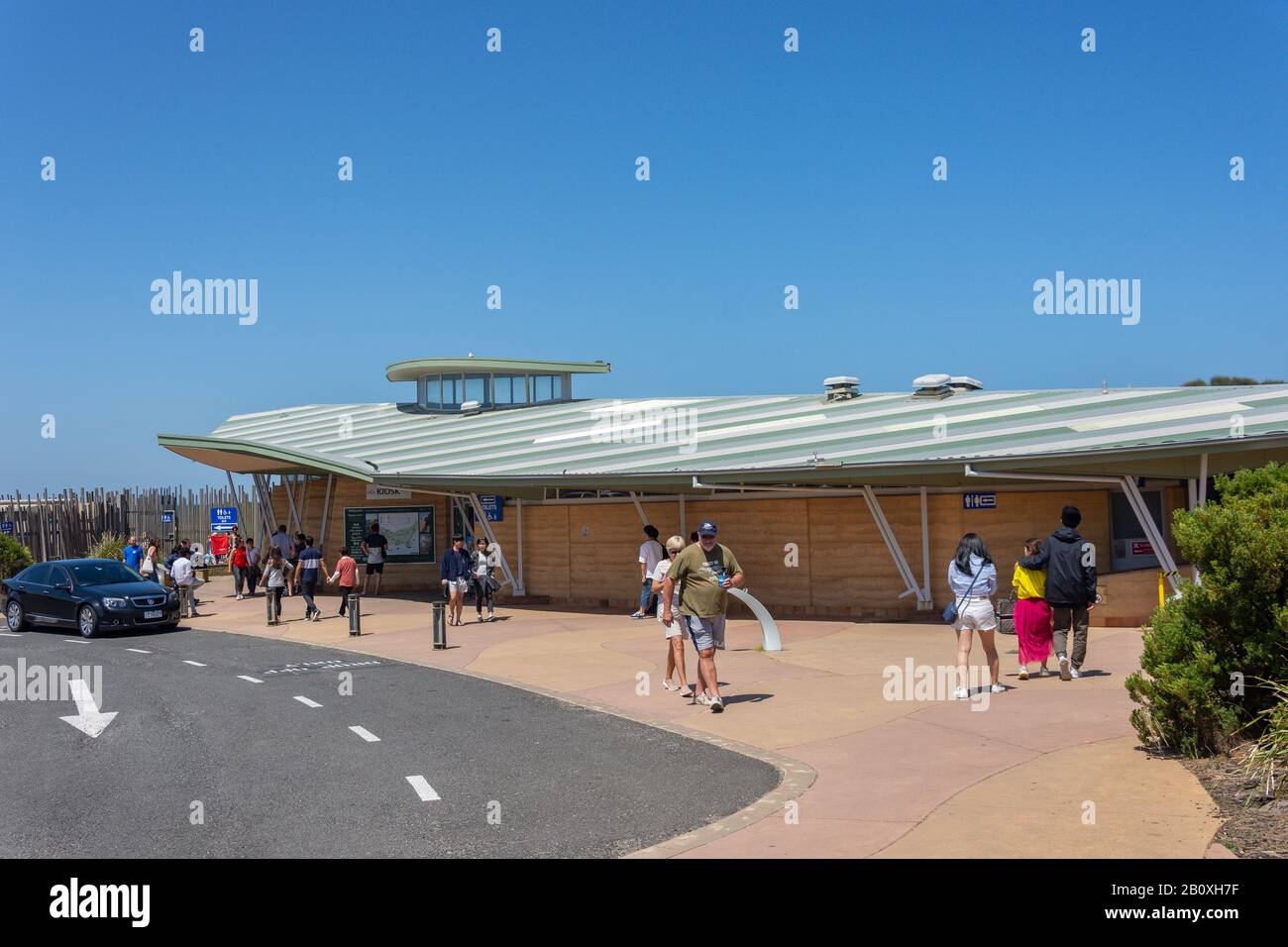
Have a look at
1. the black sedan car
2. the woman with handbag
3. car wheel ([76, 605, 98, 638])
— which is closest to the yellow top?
the woman with handbag

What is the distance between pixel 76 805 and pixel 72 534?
97.9ft

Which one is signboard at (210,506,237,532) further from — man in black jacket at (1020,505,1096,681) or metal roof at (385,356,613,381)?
man in black jacket at (1020,505,1096,681)

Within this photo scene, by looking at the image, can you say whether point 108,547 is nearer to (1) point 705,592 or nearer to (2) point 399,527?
(2) point 399,527

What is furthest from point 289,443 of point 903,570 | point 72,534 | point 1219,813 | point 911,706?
point 1219,813

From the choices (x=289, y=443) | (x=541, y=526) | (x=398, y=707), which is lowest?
(x=398, y=707)

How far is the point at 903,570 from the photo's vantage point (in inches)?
749

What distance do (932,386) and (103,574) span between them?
16.9m

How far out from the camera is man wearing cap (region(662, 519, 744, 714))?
37.1 feet

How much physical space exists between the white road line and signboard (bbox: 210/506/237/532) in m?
26.3

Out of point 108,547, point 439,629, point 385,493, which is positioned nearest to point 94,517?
point 108,547

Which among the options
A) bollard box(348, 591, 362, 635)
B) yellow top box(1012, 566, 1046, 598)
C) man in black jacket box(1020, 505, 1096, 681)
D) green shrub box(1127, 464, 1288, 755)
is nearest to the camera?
green shrub box(1127, 464, 1288, 755)

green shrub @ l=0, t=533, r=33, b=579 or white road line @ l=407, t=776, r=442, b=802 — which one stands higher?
green shrub @ l=0, t=533, r=33, b=579
